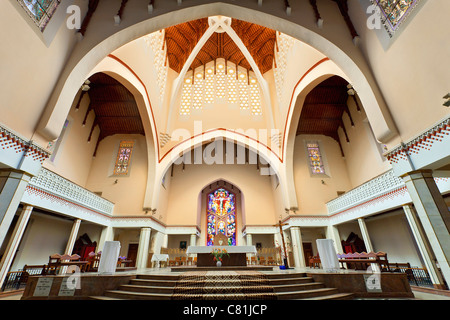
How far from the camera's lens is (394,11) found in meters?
4.79

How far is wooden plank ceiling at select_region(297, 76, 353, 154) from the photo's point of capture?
11148 millimetres

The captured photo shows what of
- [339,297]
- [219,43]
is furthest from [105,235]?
[219,43]

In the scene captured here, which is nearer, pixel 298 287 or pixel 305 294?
pixel 305 294

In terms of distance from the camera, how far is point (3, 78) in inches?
153

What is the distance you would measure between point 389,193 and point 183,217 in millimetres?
12146

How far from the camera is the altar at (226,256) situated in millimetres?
7516

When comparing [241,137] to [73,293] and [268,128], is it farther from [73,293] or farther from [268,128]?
[73,293]

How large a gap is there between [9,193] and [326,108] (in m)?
13.8

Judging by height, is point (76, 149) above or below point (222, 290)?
above

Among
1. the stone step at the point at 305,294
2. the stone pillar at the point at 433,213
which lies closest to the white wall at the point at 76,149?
the stone step at the point at 305,294

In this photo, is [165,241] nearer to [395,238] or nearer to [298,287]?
[298,287]

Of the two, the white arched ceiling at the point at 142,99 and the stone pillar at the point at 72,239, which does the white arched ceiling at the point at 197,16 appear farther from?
the stone pillar at the point at 72,239

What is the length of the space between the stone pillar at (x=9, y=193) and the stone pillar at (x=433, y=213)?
27.3 feet

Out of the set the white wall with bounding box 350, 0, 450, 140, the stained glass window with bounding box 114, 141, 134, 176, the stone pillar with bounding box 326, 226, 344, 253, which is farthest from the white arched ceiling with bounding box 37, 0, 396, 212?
the stained glass window with bounding box 114, 141, 134, 176
